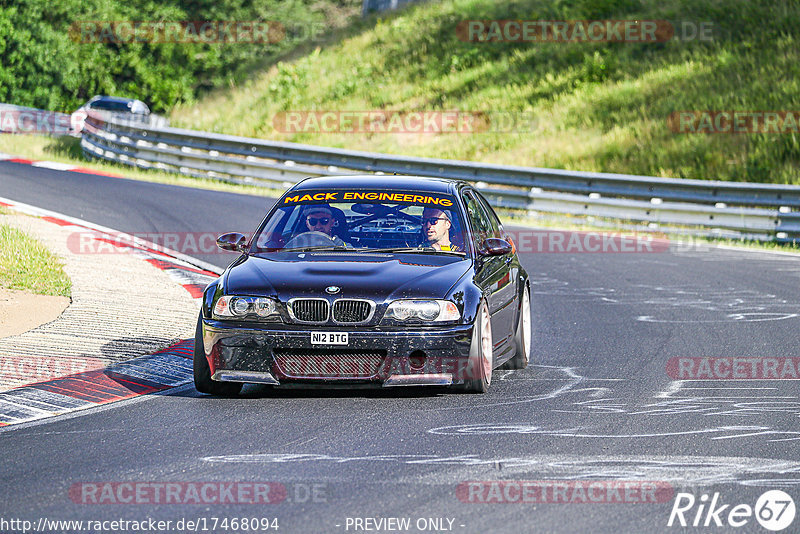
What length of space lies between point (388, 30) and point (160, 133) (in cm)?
1873

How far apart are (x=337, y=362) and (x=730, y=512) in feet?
9.95

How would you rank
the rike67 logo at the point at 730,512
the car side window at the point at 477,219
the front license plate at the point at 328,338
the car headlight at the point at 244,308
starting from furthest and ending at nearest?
the car side window at the point at 477,219 → the car headlight at the point at 244,308 → the front license plate at the point at 328,338 → the rike67 logo at the point at 730,512

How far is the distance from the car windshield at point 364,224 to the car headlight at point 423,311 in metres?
0.98

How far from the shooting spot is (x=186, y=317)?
36.2 ft

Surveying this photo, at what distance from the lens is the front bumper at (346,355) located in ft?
25.3

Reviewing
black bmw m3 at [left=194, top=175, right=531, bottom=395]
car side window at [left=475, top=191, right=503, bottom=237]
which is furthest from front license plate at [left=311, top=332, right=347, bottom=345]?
car side window at [left=475, top=191, right=503, bottom=237]

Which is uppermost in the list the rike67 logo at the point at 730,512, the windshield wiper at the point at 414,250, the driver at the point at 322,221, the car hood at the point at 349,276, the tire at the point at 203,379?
the driver at the point at 322,221

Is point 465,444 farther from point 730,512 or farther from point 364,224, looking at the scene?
point 364,224

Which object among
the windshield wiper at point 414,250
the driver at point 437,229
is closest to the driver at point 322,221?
the windshield wiper at point 414,250

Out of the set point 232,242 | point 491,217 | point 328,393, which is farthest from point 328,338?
point 491,217

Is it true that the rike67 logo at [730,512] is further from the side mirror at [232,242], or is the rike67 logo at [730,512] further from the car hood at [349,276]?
the side mirror at [232,242]

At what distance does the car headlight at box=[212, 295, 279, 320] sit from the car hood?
0.04 m

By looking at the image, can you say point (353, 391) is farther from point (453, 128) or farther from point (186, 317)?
point (453, 128)

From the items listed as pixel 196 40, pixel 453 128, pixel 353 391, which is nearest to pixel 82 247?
pixel 353 391
